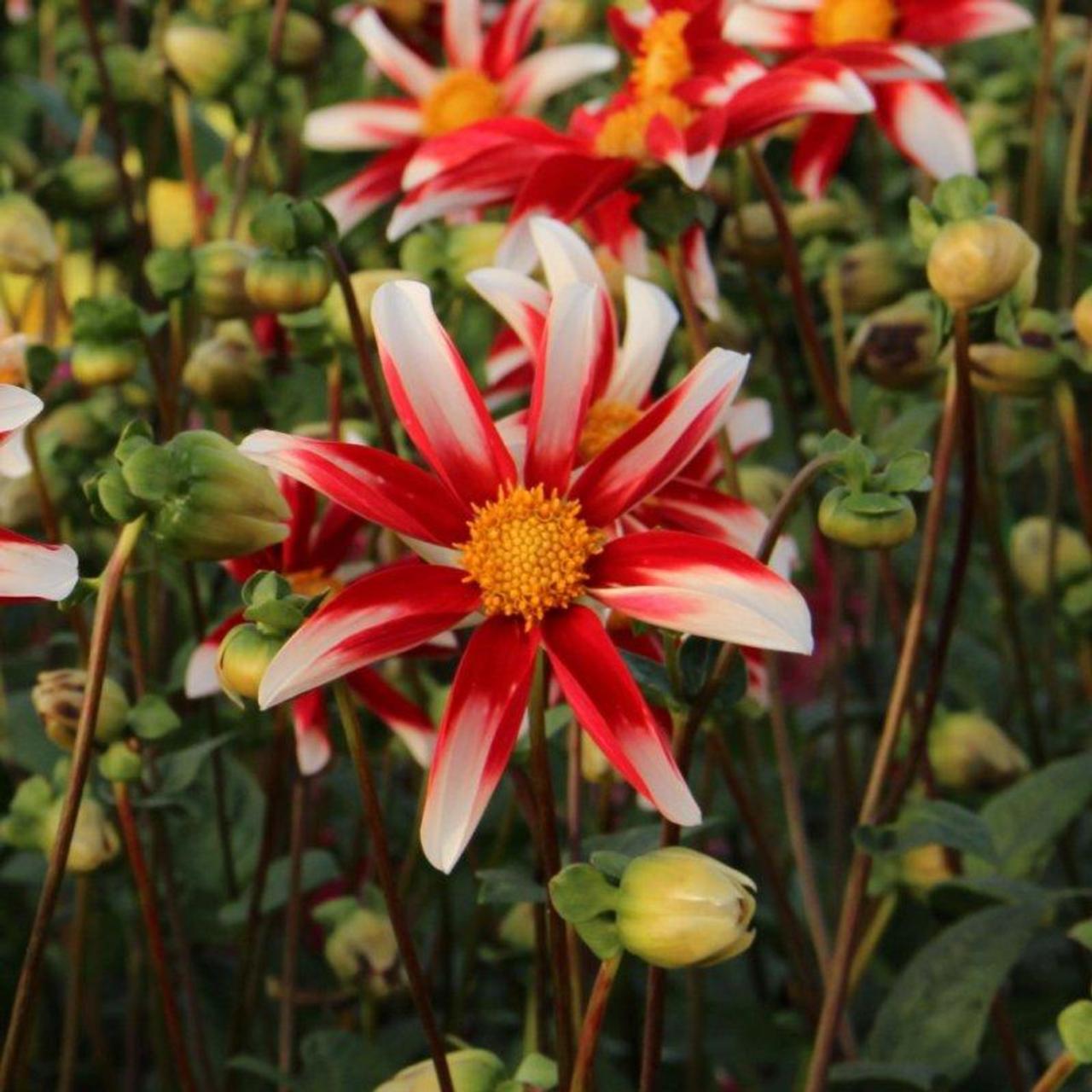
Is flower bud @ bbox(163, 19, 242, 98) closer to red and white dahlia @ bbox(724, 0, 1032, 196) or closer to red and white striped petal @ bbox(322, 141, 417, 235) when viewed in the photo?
red and white striped petal @ bbox(322, 141, 417, 235)

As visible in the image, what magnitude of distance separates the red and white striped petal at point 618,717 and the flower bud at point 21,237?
429 millimetres

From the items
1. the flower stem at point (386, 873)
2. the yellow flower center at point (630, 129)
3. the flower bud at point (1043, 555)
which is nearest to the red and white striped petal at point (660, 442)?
the flower stem at point (386, 873)

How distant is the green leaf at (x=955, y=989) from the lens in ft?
2.49

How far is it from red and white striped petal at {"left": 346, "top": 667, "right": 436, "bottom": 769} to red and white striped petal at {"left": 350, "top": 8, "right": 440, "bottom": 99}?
0.45 m

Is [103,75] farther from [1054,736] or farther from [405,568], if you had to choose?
[1054,736]

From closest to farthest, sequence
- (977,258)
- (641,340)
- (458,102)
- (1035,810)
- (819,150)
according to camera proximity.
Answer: (977,258) → (641,340) → (1035,810) → (819,150) → (458,102)

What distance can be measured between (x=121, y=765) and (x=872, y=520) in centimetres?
27

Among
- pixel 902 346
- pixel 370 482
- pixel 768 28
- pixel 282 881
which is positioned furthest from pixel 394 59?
pixel 370 482

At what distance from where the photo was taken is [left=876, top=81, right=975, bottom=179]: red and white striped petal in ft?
2.84

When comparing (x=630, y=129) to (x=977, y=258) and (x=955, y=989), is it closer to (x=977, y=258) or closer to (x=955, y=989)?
(x=977, y=258)

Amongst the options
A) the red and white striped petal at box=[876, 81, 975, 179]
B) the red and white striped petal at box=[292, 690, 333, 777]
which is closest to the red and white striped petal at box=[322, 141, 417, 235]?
the red and white striped petal at box=[876, 81, 975, 179]

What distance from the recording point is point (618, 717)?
0.52m

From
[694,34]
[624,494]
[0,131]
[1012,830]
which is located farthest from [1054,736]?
[0,131]

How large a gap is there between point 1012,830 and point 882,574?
0.13m
